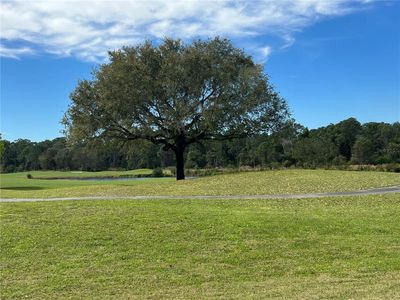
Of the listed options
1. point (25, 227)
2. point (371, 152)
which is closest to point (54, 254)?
point (25, 227)

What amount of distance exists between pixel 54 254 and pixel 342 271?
18.4 ft

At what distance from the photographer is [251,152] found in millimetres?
72375

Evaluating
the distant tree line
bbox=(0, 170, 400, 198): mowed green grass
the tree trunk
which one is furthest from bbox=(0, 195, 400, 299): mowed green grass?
the distant tree line

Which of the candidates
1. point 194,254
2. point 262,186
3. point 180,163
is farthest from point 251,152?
point 194,254

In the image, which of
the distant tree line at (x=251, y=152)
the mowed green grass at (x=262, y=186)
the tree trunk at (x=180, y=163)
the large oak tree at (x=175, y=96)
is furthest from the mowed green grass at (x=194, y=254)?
the distant tree line at (x=251, y=152)

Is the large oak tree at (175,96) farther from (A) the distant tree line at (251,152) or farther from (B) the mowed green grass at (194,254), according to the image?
(B) the mowed green grass at (194,254)

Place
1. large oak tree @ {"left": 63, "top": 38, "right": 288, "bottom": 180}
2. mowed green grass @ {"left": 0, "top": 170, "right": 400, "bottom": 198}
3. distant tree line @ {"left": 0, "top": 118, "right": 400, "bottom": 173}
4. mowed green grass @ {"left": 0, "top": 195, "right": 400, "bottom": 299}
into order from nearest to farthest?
mowed green grass @ {"left": 0, "top": 195, "right": 400, "bottom": 299} → mowed green grass @ {"left": 0, "top": 170, "right": 400, "bottom": 198} → large oak tree @ {"left": 63, "top": 38, "right": 288, "bottom": 180} → distant tree line @ {"left": 0, "top": 118, "right": 400, "bottom": 173}

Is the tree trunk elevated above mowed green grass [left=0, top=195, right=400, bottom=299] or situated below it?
above

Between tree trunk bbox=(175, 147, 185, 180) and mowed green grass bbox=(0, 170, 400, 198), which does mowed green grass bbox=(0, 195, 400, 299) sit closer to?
mowed green grass bbox=(0, 170, 400, 198)

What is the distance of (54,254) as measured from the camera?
9.59 meters

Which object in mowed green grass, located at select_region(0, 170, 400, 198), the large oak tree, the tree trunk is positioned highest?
the large oak tree

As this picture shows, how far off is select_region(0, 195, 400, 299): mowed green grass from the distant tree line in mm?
23695

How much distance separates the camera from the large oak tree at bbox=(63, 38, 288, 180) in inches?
1288

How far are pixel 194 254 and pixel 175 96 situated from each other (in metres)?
24.7
